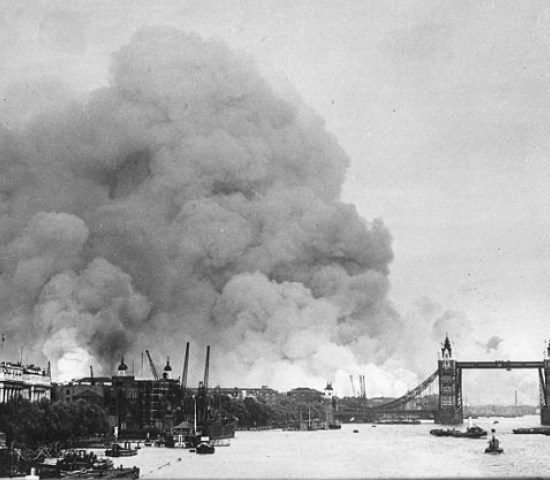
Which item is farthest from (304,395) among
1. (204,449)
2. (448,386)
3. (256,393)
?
(204,449)

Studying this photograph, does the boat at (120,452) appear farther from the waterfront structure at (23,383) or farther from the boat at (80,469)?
the waterfront structure at (23,383)

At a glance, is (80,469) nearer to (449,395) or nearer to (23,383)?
(23,383)

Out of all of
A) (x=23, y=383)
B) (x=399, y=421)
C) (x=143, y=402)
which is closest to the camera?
(x=23, y=383)

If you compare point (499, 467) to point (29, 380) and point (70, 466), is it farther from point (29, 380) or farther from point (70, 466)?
point (29, 380)

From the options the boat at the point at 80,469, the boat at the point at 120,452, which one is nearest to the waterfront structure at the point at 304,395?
the boat at the point at 120,452

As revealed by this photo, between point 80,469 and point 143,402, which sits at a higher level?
point 143,402

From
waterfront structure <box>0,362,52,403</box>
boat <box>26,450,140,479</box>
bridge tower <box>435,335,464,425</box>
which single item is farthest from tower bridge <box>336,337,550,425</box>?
boat <box>26,450,140,479</box>

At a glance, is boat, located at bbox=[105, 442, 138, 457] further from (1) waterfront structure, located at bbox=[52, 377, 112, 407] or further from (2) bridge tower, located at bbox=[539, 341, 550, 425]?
(2) bridge tower, located at bbox=[539, 341, 550, 425]
